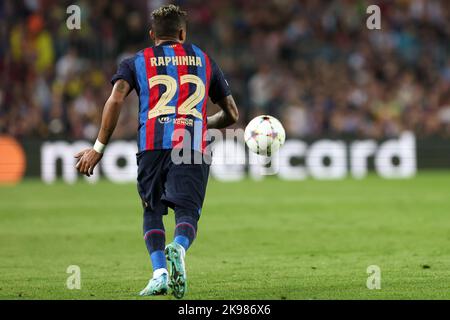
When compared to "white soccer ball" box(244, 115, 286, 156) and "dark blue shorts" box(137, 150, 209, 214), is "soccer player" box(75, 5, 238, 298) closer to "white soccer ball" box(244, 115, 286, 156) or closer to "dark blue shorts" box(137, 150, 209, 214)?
"dark blue shorts" box(137, 150, 209, 214)

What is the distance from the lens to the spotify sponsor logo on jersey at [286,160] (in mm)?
20406

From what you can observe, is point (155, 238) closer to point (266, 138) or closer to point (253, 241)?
point (266, 138)

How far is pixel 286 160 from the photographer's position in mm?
21016

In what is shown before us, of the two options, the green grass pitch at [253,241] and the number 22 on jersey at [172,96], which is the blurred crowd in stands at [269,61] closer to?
the green grass pitch at [253,241]

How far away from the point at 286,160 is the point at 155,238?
13712 mm

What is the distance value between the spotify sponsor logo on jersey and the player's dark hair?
12656 millimetres

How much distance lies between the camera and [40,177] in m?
20.7

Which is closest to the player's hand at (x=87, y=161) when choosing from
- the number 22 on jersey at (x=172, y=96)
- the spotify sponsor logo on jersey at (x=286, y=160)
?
the number 22 on jersey at (x=172, y=96)

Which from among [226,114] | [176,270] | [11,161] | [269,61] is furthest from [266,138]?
[269,61]

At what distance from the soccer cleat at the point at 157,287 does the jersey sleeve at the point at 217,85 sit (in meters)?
1.51

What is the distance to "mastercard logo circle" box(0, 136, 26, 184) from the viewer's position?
2028cm

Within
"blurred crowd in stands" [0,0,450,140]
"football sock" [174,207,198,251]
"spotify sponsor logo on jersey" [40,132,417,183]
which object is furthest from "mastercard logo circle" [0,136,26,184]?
"football sock" [174,207,198,251]

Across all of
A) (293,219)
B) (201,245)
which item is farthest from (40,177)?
(201,245)
